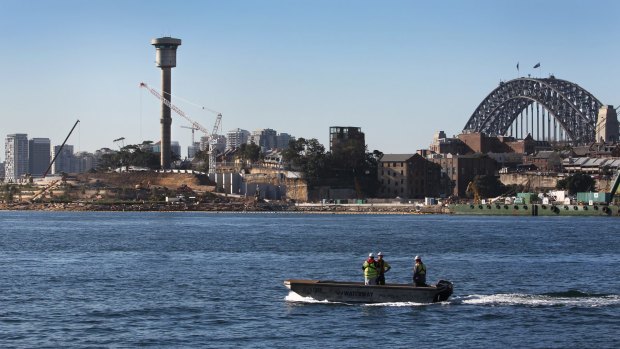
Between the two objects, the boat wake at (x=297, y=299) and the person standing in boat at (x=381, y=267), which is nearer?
the person standing in boat at (x=381, y=267)

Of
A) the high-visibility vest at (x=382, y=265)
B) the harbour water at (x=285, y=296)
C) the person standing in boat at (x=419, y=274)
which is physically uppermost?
the high-visibility vest at (x=382, y=265)

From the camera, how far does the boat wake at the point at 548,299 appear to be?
56844 millimetres

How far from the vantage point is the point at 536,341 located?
154ft

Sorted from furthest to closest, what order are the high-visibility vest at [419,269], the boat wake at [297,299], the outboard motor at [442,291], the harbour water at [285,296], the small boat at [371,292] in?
the boat wake at [297,299] → the outboard motor at [442,291] → the small boat at [371,292] → the high-visibility vest at [419,269] → the harbour water at [285,296]

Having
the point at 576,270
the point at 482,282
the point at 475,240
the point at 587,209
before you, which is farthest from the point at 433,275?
the point at 587,209

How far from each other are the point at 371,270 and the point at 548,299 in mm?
9521

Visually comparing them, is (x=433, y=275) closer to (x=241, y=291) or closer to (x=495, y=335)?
(x=241, y=291)

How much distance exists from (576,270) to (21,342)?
42764mm

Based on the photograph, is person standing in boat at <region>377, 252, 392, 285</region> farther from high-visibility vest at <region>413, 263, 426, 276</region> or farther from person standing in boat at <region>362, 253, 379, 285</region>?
high-visibility vest at <region>413, 263, 426, 276</region>

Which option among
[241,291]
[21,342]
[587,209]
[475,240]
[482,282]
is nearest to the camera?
[21,342]

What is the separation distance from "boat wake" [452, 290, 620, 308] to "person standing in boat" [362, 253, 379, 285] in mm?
4314

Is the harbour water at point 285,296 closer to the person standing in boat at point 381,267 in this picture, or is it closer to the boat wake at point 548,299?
the boat wake at point 548,299

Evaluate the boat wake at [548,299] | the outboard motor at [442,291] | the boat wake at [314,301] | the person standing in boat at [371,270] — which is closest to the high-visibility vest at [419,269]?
the outboard motor at [442,291]

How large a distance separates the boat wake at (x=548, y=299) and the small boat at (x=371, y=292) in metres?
1.82
